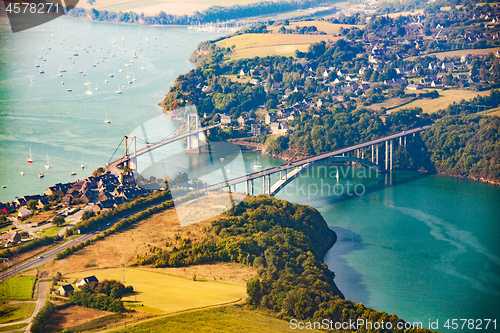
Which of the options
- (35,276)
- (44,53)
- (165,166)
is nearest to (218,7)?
(44,53)

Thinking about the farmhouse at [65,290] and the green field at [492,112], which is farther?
the green field at [492,112]

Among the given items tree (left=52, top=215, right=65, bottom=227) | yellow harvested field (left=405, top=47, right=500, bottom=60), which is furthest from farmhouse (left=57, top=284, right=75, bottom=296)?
yellow harvested field (left=405, top=47, right=500, bottom=60)

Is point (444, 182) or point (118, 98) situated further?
point (118, 98)

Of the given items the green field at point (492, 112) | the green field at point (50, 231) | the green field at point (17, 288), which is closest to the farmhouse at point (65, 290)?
the green field at point (17, 288)

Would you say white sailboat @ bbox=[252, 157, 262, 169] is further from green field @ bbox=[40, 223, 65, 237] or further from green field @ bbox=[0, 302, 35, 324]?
green field @ bbox=[0, 302, 35, 324]

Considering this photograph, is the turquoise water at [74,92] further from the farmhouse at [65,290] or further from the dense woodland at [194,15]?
the farmhouse at [65,290]

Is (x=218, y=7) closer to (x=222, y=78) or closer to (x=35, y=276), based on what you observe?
(x=222, y=78)

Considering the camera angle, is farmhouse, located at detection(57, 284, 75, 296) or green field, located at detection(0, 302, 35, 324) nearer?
green field, located at detection(0, 302, 35, 324)
